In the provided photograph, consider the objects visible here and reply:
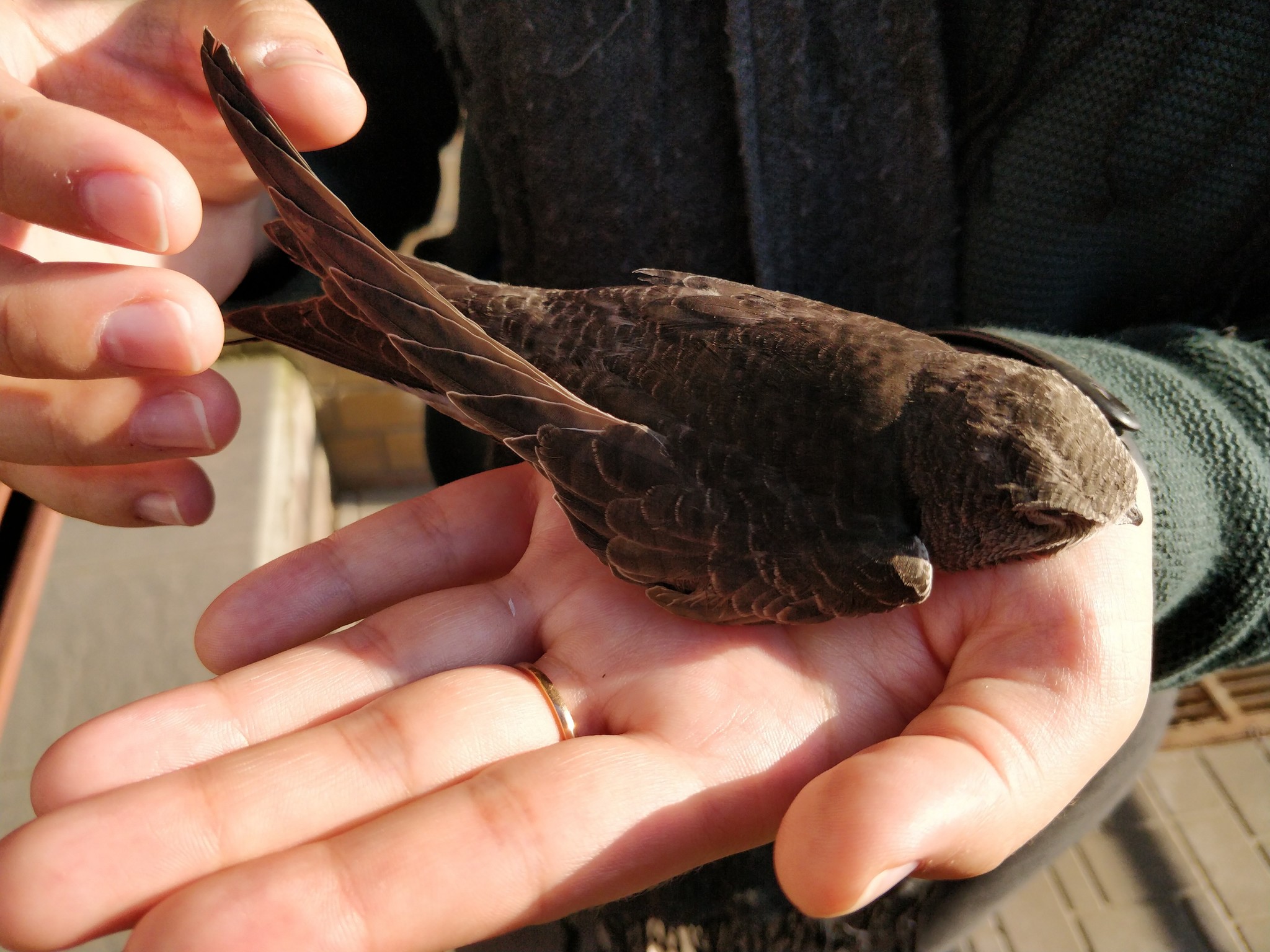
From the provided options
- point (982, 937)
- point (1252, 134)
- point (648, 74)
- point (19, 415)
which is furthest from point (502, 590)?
point (982, 937)

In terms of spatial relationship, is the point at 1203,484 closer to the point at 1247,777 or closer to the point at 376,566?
the point at 376,566

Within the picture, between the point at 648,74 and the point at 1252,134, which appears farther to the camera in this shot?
the point at 648,74

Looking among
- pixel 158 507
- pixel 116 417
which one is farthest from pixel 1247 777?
pixel 116 417

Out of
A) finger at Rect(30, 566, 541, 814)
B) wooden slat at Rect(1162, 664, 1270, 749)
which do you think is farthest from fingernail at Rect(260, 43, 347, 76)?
wooden slat at Rect(1162, 664, 1270, 749)

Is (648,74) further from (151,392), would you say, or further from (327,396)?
(327,396)

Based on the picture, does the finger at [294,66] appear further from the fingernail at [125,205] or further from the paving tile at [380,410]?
the paving tile at [380,410]

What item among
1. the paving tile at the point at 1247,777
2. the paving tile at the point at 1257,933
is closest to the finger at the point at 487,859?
the paving tile at the point at 1257,933
